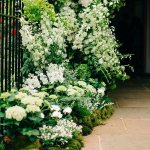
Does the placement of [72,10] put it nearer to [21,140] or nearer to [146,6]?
[21,140]

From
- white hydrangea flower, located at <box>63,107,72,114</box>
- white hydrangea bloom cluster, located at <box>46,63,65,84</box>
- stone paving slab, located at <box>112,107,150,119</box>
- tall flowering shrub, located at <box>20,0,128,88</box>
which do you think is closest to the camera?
white hydrangea flower, located at <box>63,107,72,114</box>

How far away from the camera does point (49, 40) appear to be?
712cm

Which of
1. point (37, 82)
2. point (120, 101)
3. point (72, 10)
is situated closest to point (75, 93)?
point (37, 82)

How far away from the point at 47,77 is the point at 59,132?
1.70 m

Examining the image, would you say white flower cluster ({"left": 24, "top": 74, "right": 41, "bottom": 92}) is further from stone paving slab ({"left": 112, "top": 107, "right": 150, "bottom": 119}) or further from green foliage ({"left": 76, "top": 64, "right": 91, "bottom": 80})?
stone paving slab ({"left": 112, "top": 107, "right": 150, "bottom": 119})

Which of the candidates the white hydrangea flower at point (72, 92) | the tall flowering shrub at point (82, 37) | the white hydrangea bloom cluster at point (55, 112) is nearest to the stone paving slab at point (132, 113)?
the tall flowering shrub at point (82, 37)

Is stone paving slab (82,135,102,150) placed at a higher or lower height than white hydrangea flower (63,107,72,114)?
lower

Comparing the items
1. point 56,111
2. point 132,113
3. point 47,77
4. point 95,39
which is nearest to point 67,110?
point 56,111

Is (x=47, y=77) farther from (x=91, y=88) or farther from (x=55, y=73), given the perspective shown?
(x=91, y=88)

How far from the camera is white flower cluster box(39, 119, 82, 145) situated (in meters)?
5.25

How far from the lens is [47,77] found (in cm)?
694

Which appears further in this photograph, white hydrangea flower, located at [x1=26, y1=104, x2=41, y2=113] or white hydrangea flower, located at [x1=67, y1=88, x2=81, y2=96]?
white hydrangea flower, located at [x1=67, y1=88, x2=81, y2=96]

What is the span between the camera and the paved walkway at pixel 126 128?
232 inches

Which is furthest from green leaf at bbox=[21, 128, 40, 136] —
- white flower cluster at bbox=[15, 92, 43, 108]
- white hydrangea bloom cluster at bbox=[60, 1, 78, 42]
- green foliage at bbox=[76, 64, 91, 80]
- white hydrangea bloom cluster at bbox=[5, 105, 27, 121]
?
white hydrangea bloom cluster at bbox=[60, 1, 78, 42]
